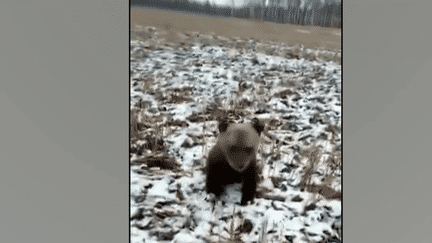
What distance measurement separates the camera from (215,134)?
4.95 ft

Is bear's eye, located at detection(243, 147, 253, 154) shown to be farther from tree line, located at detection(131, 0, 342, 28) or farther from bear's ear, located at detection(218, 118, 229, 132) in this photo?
tree line, located at detection(131, 0, 342, 28)

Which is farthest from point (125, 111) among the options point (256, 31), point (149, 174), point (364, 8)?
point (364, 8)

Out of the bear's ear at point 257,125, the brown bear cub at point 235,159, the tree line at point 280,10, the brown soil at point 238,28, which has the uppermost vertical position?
the tree line at point 280,10

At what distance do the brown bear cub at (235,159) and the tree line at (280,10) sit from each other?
0.50 m

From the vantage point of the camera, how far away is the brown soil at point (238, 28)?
149cm

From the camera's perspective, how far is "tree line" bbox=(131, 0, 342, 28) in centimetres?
152

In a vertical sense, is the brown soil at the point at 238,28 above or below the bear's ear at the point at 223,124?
above

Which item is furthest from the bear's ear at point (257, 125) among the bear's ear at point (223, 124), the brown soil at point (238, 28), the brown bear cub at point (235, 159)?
the brown soil at point (238, 28)

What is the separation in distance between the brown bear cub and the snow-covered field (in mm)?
33

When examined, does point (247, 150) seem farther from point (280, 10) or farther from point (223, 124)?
point (280, 10)

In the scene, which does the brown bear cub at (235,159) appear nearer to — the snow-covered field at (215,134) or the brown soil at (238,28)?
the snow-covered field at (215,134)

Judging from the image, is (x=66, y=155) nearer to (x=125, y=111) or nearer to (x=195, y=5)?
(x=125, y=111)

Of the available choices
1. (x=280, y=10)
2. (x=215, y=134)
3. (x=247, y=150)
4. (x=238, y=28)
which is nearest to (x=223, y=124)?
(x=215, y=134)

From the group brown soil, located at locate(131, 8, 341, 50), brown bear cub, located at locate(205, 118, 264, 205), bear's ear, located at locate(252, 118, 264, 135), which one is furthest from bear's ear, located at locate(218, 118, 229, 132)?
brown soil, located at locate(131, 8, 341, 50)
